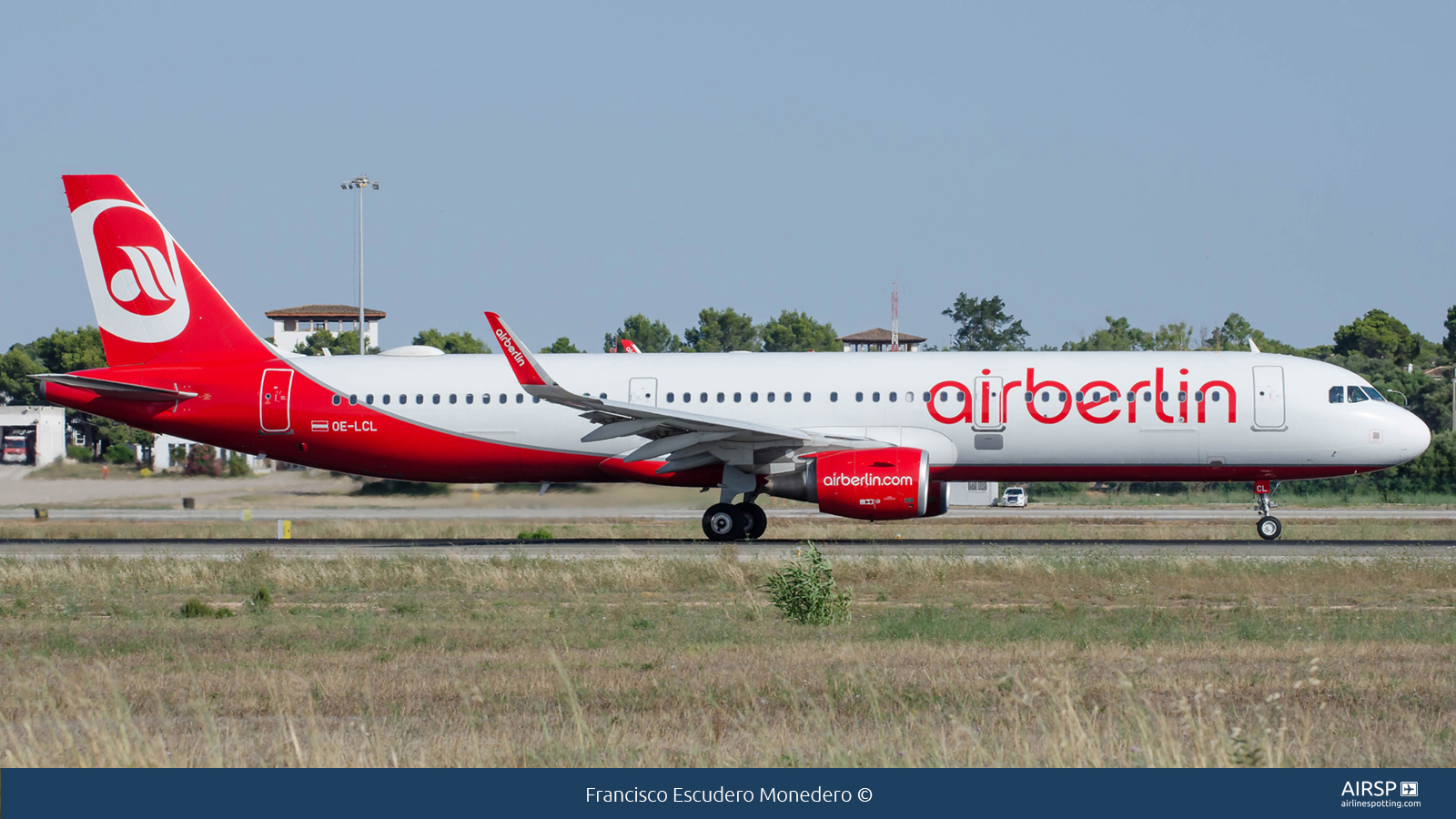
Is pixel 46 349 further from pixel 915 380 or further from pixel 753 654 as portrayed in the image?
pixel 753 654

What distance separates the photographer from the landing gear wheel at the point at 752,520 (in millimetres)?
27469

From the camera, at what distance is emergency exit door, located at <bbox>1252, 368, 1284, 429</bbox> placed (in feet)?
87.1

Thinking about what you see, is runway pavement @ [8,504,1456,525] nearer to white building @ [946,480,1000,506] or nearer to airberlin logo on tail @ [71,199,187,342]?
white building @ [946,480,1000,506]

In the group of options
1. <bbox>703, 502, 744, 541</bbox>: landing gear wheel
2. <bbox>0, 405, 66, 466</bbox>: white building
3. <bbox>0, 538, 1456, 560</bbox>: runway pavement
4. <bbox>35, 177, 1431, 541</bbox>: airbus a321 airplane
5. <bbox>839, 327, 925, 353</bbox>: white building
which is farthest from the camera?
<bbox>839, 327, 925, 353</bbox>: white building

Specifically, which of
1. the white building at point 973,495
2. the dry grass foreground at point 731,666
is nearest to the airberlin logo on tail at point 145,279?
the dry grass foreground at point 731,666

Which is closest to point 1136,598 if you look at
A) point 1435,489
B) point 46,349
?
point 1435,489

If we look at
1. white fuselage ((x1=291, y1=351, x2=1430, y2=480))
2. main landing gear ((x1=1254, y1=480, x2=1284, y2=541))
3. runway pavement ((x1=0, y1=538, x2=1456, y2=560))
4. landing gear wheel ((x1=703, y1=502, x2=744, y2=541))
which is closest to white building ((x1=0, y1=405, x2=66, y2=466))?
runway pavement ((x1=0, y1=538, x2=1456, y2=560))

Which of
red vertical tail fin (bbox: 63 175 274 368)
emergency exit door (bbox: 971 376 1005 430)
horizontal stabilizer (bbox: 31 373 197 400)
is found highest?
red vertical tail fin (bbox: 63 175 274 368)

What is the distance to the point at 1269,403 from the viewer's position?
1047 inches

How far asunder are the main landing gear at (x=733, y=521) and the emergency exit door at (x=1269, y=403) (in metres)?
9.04

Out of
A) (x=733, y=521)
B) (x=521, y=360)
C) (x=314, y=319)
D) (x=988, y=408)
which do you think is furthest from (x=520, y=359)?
(x=314, y=319)

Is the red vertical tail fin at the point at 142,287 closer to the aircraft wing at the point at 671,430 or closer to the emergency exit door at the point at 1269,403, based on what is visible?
the aircraft wing at the point at 671,430

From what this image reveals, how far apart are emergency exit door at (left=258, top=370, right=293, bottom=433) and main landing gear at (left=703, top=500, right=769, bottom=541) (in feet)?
28.5

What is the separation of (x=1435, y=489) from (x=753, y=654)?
50939 mm
